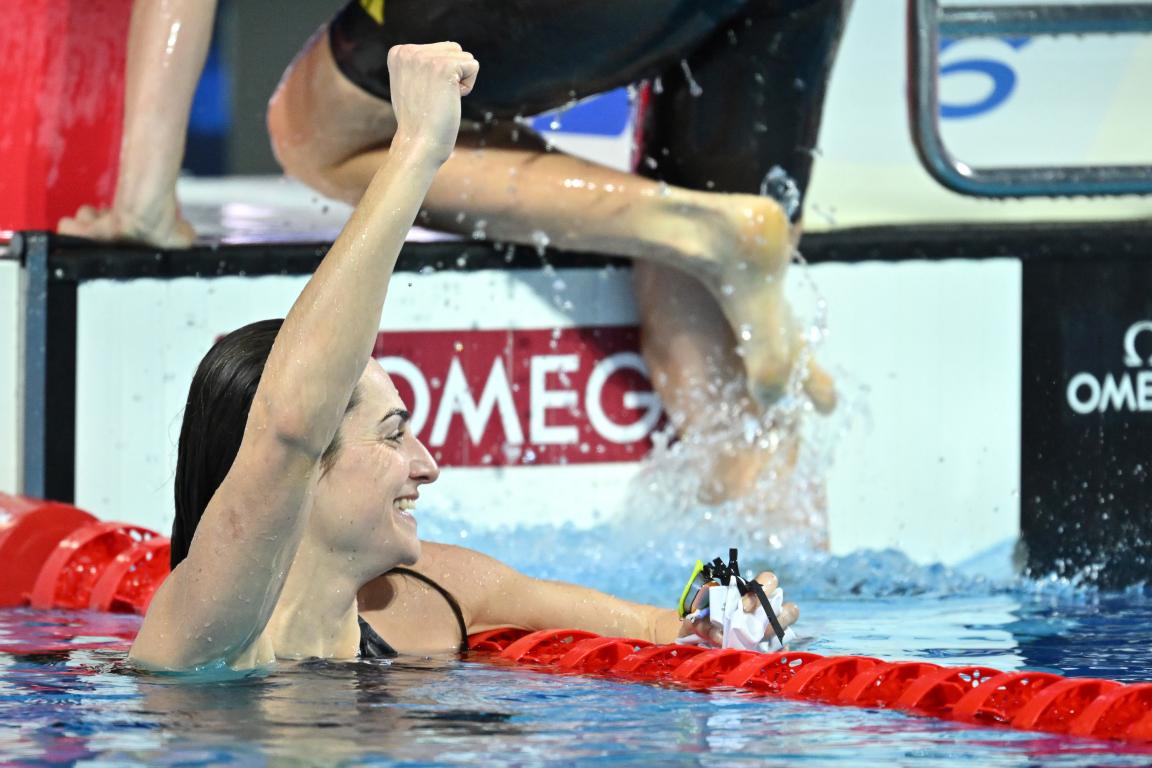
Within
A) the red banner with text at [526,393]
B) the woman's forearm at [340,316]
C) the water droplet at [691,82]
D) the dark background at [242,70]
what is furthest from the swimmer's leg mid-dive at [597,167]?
the dark background at [242,70]

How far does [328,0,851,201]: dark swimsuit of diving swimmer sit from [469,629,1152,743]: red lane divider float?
1.24 meters

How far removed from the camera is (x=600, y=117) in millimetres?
5340

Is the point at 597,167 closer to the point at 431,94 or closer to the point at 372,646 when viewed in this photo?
the point at 372,646

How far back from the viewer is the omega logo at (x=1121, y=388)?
3.98 m

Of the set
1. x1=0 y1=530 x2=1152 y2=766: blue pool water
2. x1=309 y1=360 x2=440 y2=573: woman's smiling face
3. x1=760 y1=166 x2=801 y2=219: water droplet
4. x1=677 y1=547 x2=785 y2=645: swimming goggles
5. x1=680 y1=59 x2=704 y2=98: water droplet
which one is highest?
x1=680 y1=59 x2=704 y2=98: water droplet

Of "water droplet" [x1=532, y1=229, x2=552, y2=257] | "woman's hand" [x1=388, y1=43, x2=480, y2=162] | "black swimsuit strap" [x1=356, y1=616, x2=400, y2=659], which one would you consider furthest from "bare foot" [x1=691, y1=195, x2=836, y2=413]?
"woman's hand" [x1=388, y1=43, x2=480, y2=162]

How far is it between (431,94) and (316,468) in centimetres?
43

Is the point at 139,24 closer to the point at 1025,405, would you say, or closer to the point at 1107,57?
the point at 1025,405

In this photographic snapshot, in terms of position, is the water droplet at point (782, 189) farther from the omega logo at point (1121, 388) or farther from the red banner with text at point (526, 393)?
the omega logo at point (1121, 388)

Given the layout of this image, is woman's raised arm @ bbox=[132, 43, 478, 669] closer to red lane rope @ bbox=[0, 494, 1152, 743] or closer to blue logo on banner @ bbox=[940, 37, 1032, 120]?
red lane rope @ bbox=[0, 494, 1152, 743]

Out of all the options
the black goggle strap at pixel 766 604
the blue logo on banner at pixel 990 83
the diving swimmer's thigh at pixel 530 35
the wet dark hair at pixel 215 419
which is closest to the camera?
the wet dark hair at pixel 215 419

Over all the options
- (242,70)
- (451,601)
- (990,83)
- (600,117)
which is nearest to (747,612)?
(451,601)

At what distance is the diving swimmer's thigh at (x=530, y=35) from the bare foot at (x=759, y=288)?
327mm

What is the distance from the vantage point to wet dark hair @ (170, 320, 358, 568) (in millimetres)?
2232
